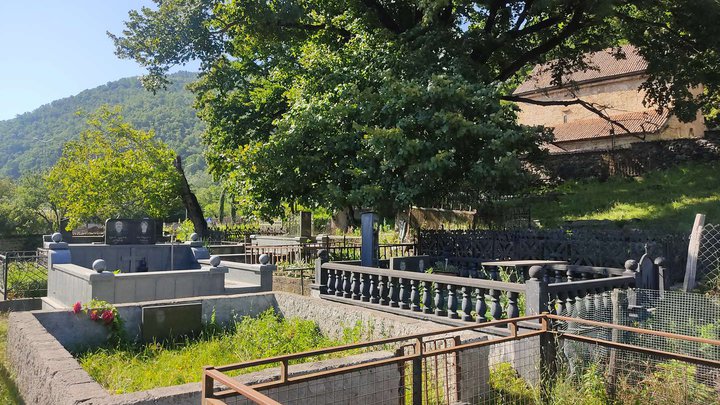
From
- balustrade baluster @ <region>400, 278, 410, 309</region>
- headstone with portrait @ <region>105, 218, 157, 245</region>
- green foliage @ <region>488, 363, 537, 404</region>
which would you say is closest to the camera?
green foliage @ <region>488, 363, 537, 404</region>

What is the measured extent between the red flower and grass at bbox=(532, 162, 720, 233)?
20.5 metres

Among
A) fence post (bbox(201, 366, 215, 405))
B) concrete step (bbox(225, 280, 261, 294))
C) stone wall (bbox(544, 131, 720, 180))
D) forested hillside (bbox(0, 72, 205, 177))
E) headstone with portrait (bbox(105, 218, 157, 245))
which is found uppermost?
forested hillside (bbox(0, 72, 205, 177))

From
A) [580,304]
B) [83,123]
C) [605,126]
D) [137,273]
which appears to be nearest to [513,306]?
[580,304]

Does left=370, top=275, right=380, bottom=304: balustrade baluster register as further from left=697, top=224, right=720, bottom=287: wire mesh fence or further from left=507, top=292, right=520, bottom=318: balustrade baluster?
left=697, top=224, right=720, bottom=287: wire mesh fence

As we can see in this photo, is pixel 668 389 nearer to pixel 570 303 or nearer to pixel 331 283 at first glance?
pixel 570 303

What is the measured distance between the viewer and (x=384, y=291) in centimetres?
1137

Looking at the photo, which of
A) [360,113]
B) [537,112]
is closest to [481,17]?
[360,113]

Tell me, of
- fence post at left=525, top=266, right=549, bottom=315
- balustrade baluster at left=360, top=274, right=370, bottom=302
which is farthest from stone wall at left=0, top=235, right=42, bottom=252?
fence post at left=525, top=266, right=549, bottom=315

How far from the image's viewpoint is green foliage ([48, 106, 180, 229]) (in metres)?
36.2

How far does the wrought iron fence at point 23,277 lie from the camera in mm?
16656

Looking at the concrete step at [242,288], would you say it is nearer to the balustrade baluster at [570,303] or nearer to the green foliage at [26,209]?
the balustrade baluster at [570,303]

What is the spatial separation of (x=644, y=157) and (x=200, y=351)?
3389 cm

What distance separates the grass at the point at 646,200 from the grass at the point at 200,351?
60.2ft

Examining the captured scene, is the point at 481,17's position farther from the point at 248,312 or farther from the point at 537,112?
the point at 537,112
